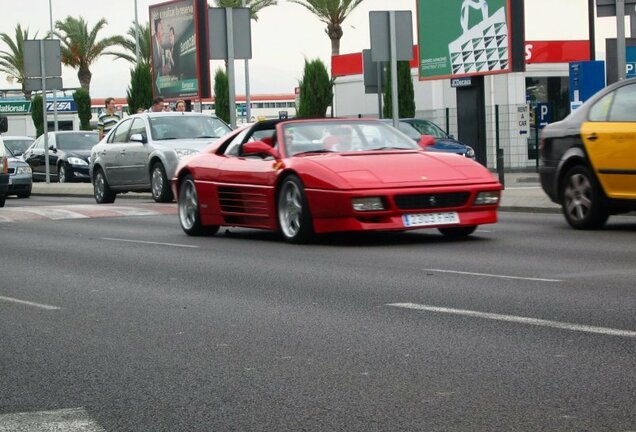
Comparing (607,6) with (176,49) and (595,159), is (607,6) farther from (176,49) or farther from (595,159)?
(176,49)

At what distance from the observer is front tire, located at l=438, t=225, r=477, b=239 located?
15.2 metres

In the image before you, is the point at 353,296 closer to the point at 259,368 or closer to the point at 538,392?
the point at 259,368

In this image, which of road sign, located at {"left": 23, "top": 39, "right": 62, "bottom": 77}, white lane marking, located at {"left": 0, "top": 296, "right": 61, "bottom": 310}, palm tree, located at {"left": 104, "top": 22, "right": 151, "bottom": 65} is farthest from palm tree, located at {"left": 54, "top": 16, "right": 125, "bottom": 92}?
white lane marking, located at {"left": 0, "top": 296, "right": 61, "bottom": 310}

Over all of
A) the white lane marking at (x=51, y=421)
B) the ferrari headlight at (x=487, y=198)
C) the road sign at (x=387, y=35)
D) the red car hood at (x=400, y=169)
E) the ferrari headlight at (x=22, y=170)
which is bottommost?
the ferrari headlight at (x=22, y=170)

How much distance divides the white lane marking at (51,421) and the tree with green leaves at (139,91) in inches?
2002

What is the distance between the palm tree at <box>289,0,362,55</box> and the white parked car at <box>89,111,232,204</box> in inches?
1376

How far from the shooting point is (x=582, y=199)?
15805mm

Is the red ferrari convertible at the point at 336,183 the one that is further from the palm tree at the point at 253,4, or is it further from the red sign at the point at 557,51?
the palm tree at the point at 253,4

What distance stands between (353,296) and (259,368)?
3058 mm

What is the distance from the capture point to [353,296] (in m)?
10.1

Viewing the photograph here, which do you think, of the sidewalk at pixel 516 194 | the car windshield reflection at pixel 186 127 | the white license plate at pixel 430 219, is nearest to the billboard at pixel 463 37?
the sidewalk at pixel 516 194

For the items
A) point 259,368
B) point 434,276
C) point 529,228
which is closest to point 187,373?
point 259,368

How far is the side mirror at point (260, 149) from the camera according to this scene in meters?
15.4

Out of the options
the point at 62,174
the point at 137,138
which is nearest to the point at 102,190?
the point at 137,138
